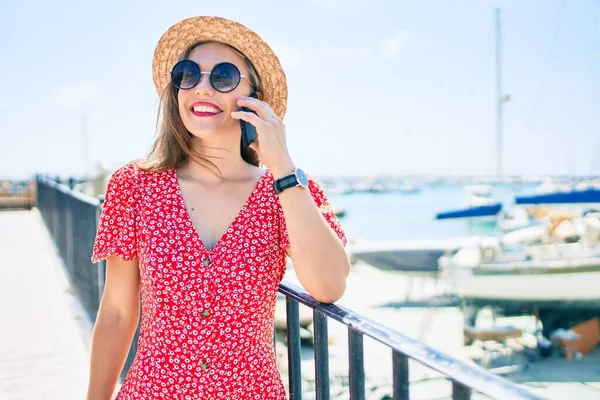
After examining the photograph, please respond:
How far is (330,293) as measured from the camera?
152 centimetres

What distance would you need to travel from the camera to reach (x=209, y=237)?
165cm

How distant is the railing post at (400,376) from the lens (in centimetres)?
112

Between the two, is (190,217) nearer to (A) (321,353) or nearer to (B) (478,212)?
(A) (321,353)

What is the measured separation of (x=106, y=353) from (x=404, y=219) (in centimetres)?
7639

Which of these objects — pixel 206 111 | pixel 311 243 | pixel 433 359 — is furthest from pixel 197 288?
pixel 433 359

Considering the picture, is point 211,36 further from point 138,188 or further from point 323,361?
point 323,361

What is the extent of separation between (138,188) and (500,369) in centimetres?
1035

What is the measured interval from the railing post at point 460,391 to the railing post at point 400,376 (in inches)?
6.9

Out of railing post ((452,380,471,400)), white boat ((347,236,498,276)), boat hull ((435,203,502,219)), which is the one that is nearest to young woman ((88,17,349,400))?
railing post ((452,380,471,400))

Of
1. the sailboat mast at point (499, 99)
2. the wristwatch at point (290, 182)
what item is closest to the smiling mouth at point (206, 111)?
the wristwatch at point (290, 182)

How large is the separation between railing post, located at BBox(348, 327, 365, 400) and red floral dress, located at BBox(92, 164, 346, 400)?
33 cm

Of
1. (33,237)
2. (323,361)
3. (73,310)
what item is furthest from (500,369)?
(323,361)

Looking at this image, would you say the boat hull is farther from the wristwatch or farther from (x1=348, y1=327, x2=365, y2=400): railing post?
(x1=348, y1=327, x2=365, y2=400): railing post

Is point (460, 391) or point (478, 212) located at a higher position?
point (460, 391)
